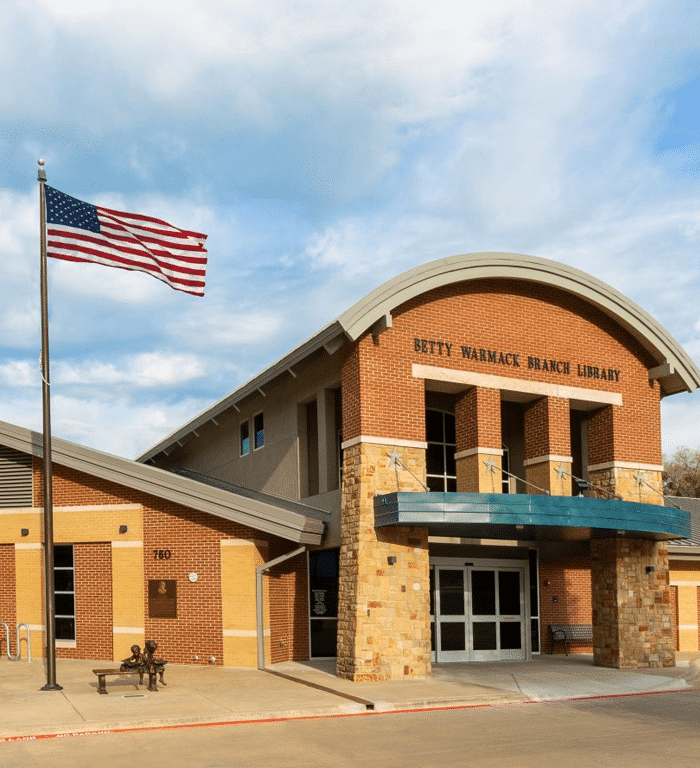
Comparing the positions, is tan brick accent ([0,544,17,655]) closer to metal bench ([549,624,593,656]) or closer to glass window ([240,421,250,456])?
glass window ([240,421,250,456])

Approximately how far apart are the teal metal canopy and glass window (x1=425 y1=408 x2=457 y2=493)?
2.87 meters

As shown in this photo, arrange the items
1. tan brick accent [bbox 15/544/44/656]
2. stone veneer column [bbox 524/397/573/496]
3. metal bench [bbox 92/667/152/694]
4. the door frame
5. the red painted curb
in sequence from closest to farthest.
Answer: the red painted curb, metal bench [bbox 92/667/152/694], stone veneer column [bbox 524/397/573/496], tan brick accent [bbox 15/544/44/656], the door frame

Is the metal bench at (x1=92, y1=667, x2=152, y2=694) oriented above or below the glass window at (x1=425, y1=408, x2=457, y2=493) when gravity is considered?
below

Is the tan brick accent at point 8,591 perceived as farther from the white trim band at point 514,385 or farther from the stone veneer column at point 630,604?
the stone veneer column at point 630,604

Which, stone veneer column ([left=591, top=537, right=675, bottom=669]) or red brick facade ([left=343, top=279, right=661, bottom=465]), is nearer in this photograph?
red brick facade ([left=343, top=279, right=661, bottom=465])

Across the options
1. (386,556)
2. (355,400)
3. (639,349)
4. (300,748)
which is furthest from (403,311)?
(300,748)

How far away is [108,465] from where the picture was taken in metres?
23.5

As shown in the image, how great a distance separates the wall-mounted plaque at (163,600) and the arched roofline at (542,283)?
7.70 m

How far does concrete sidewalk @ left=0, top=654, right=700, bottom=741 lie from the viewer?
15.6 m

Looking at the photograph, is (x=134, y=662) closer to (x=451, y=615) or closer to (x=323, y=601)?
(x=323, y=601)

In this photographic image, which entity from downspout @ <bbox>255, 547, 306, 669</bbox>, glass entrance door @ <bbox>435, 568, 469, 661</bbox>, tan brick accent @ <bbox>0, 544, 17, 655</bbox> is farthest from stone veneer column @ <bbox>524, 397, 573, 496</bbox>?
tan brick accent @ <bbox>0, 544, 17, 655</bbox>

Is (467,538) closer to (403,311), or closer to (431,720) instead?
(403,311)

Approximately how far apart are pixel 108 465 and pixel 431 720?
10.9 meters

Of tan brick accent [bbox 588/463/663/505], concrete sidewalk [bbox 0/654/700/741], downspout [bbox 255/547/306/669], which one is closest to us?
concrete sidewalk [bbox 0/654/700/741]
